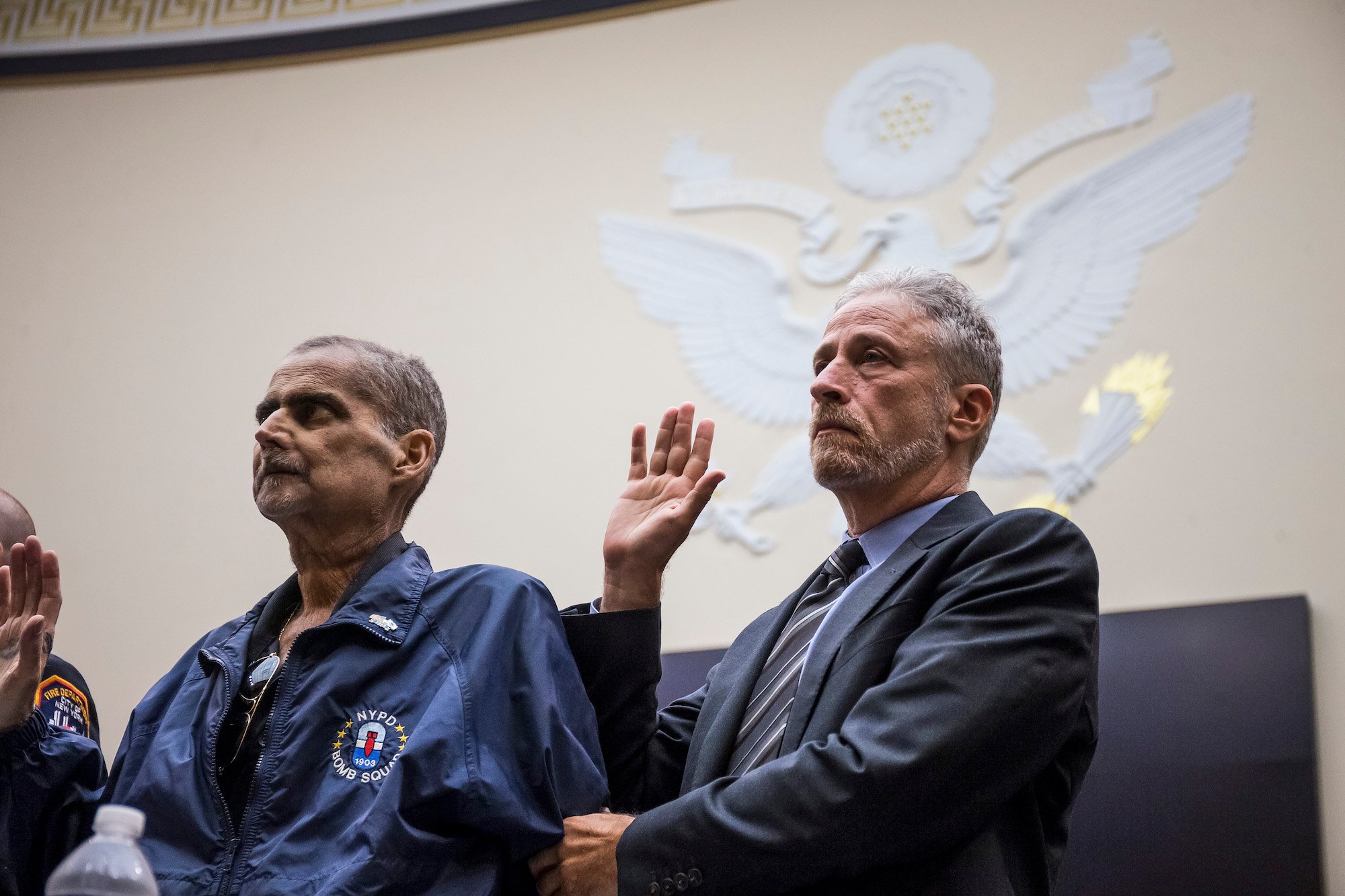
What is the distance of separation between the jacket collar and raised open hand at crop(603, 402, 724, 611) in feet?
0.91

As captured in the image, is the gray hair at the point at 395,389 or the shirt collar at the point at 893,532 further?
the gray hair at the point at 395,389

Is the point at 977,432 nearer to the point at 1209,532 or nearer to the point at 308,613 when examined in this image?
the point at 308,613

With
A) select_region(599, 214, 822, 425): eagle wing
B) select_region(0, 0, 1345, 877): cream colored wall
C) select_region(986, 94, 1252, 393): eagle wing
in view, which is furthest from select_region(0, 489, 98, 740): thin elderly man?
select_region(986, 94, 1252, 393): eagle wing

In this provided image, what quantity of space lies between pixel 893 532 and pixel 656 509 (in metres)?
0.35

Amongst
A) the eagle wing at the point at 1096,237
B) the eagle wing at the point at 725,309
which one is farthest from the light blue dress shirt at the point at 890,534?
the eagle wing at the point at 725,309

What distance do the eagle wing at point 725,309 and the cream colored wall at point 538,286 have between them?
0.25 ft

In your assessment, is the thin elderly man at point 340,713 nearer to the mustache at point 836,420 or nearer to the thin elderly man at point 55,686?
the thin elderly man at point 55,686

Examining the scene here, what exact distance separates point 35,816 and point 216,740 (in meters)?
0.36

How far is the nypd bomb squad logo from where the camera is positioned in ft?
5.73

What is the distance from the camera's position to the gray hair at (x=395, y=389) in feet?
7.06

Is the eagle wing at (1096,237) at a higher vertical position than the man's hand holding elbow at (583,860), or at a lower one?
higher

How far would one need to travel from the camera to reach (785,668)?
1914mm

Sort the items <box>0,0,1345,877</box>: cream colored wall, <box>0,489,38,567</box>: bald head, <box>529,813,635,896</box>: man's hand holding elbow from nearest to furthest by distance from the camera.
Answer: <box>529,813,635,896</box>: man's hand holding elbow < <box>0,489,38,567</box>: bald head < <box>0,0,1345,877</box>: cream colored wall

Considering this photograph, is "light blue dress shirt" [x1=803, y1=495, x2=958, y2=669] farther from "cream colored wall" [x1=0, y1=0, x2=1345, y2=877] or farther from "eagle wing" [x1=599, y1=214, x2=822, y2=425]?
"eagle wing" [x1=599, y1=214, x2=822, y2=425]
